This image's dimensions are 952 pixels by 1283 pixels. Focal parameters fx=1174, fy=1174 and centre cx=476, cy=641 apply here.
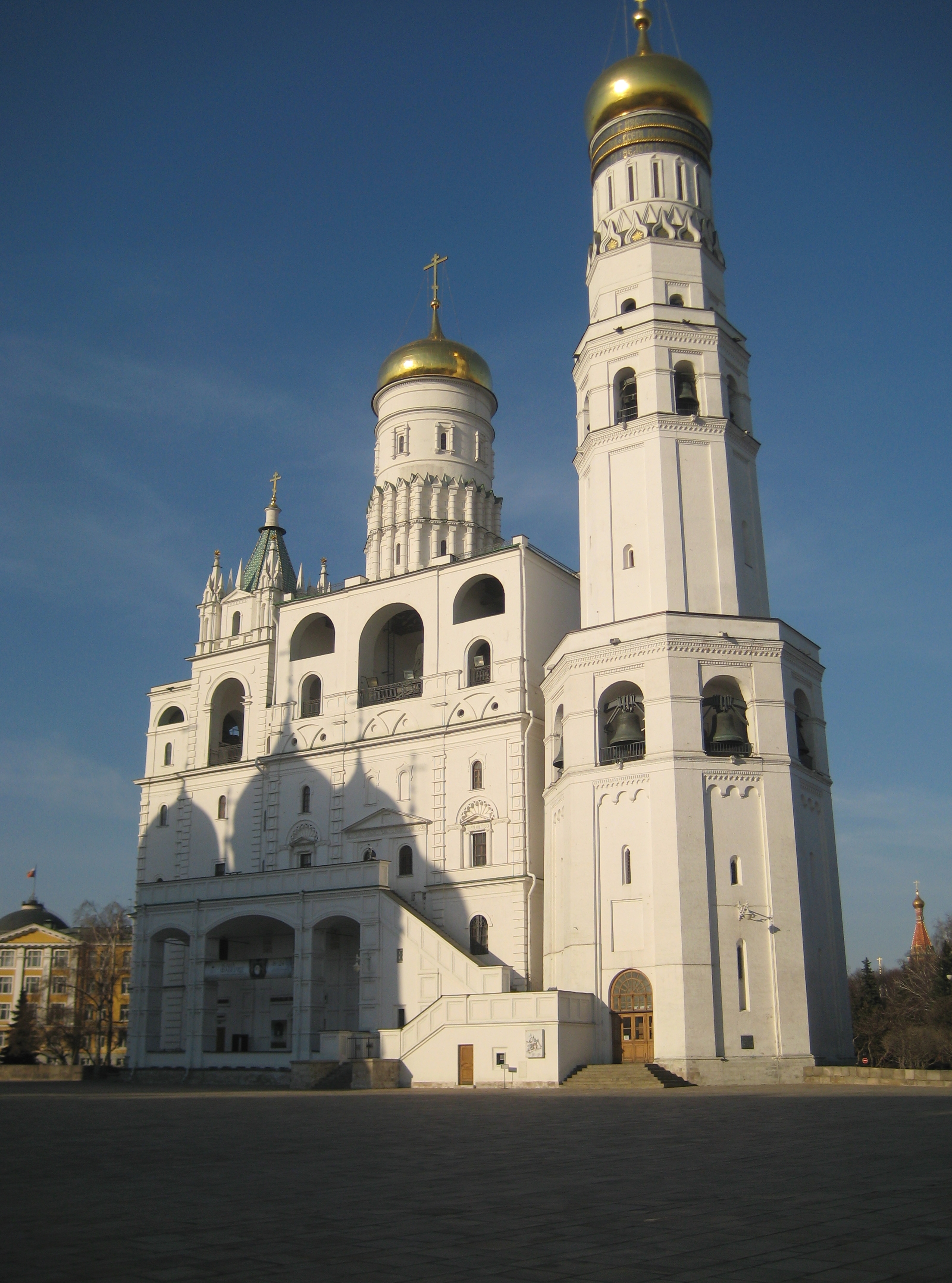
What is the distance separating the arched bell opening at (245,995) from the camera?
38156 millimetres

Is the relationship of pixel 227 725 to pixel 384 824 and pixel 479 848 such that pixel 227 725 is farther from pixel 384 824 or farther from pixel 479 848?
pixel 479 848

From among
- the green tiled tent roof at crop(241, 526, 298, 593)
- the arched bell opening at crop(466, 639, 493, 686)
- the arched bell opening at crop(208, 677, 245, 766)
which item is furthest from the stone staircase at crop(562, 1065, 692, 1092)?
the green tiled tent roof at crop(241, 526, 298, 593)

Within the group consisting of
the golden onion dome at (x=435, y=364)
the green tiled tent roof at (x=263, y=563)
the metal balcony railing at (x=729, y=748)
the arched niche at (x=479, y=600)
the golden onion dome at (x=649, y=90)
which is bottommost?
the metal balcony railing at (x=729, y=748)

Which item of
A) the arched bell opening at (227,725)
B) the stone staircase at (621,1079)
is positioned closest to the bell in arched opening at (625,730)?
the stone staircase at (621,1079)

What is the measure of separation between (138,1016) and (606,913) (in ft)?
59.9

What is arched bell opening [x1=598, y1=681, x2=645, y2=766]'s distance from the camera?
104 feet

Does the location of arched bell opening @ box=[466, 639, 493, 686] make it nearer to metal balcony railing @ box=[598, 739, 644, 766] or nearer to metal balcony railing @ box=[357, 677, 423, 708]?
metal balcony railing @ box=[357, 677, 423, 708]

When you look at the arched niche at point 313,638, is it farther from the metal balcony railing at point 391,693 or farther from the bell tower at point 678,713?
the bell tower at point 678,713

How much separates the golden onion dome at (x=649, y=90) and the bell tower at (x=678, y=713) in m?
0.11

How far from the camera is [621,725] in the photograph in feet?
105

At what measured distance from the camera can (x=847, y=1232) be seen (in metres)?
6.87

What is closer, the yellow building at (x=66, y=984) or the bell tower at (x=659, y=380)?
the bell tower at (x=659, y=380)

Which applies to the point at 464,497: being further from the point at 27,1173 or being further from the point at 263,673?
the point at 27,1173

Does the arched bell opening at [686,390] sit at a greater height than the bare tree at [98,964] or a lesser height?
greater
